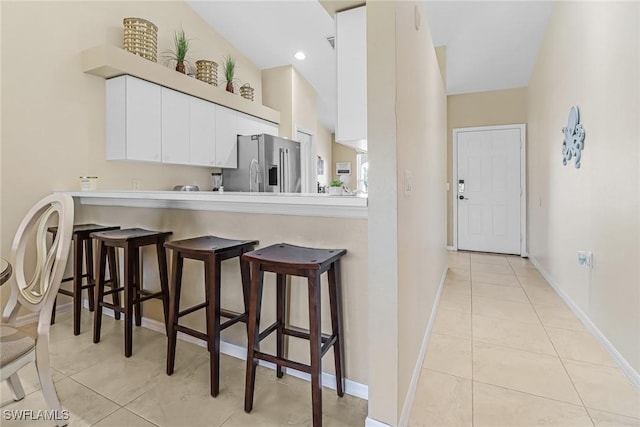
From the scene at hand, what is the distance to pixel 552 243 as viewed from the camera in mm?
3521

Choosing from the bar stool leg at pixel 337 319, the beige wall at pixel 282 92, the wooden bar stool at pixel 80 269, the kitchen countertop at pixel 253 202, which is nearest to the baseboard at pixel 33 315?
the wooden bar stool at pixel 80 269

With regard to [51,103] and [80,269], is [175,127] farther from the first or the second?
[80,269]

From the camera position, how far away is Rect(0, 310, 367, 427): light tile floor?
59.3 inches

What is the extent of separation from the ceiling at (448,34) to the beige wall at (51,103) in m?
1.25

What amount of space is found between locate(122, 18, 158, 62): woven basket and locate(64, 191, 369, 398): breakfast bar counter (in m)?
1.50

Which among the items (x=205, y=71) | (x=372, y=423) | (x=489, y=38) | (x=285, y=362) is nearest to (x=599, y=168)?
(x=372, y=423)

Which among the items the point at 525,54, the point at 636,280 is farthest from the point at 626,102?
the point at 525,54

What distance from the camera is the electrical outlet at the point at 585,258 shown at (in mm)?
2418

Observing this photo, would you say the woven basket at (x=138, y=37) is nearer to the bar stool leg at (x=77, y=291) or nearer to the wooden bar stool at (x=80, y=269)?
the wooden bar stool at (x=80, y=269)

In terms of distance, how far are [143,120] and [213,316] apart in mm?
2402

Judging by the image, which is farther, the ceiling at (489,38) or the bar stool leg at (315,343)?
the ceiling at (489,38)

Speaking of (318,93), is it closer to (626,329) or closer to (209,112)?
(209,112)

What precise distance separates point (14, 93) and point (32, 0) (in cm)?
80

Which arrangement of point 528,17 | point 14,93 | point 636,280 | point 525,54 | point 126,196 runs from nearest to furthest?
point 636,280
point 126,196
point 14,93
point 528,17
point 525,54
